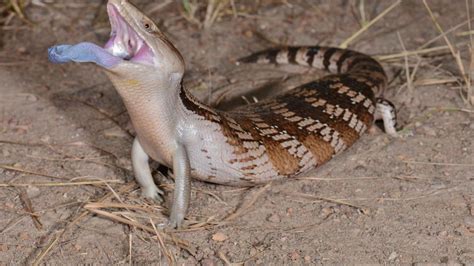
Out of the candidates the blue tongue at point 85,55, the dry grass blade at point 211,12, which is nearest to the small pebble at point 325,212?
the blue tongue at point 85,55

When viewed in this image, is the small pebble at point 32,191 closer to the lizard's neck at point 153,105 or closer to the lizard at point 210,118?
the lizard at point 210,118

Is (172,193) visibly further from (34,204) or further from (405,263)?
(405,263)

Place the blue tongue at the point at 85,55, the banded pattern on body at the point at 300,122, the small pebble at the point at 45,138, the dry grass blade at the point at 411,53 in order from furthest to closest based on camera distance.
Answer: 1. the dry grass blade at the point at 411,53
2. the small pebble at the point at 45,138
3. the banded pattern on body at the point at 300,122
4. the blue tongue at the point at 85,55

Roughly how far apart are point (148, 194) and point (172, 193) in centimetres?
15

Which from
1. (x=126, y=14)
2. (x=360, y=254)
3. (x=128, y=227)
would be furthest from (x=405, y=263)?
(x=126, y=14)

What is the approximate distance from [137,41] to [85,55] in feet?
0.90

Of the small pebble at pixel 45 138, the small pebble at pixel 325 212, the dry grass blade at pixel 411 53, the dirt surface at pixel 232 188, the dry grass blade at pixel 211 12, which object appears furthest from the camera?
the dry grass blade at pixel 211 12

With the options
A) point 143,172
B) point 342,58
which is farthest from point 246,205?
point 342,58

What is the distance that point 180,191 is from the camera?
4180 millimetres

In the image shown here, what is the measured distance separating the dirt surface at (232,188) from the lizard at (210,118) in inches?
5.2

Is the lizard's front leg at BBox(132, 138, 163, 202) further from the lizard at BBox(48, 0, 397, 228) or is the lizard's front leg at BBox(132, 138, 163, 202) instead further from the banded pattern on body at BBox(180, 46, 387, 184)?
the banded pattern on body at BBox(180, 46, 387, 184)

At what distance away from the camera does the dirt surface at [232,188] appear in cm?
398

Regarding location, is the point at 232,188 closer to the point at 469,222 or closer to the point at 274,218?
the point at 274,218

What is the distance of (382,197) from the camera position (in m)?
4.44
